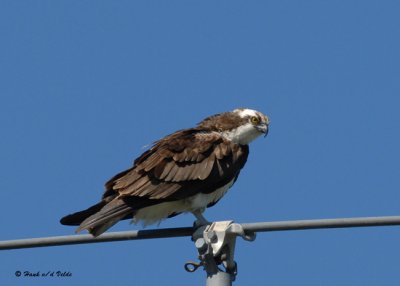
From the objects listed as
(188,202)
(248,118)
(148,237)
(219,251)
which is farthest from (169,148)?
(219,251)

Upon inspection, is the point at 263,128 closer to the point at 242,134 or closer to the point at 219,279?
the point at 242,134

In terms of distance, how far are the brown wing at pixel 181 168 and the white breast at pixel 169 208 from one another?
9cm

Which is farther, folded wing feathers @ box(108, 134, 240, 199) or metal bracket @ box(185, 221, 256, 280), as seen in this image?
folded wing feathers @ box(108, 134, 240, 199)

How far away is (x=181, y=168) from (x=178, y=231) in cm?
146

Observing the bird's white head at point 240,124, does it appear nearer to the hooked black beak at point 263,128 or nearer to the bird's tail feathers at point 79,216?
the hooked black beak at point 263,128

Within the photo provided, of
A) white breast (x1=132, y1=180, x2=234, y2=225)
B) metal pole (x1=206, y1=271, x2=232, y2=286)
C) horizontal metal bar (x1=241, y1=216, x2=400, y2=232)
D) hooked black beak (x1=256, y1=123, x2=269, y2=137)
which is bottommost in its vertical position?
metal pole (x1=206, y1=271, x2=232, y2=286)

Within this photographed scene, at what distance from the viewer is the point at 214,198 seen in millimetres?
9039

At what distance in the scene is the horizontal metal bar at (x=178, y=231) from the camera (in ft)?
19.6

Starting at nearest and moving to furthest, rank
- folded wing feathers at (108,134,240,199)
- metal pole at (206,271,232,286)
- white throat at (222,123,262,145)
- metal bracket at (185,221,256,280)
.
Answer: metal pole at (206,271,232,286), metal bracket at (185,221,256,280), folded wing feathers at (108,134,240,199), white throat at (222,123,262,145)

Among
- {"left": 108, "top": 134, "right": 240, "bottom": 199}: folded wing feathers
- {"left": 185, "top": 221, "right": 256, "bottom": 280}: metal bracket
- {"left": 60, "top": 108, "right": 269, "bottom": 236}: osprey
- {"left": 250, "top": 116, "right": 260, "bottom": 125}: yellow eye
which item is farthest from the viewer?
{"left": 250, "top": 116, "right": 260, "bottom": 125}: yellow eye

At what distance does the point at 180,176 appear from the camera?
8.62 metres

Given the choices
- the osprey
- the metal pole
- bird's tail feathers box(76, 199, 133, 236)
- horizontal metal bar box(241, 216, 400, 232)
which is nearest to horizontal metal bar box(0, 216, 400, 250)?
horizontal metal bar box(241, 216, 400, 232)

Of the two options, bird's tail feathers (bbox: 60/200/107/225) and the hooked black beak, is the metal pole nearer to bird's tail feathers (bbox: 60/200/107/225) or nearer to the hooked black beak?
bird's tail feathers (bbox: 60/200/107/225)

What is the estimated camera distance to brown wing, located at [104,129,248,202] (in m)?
8.38
